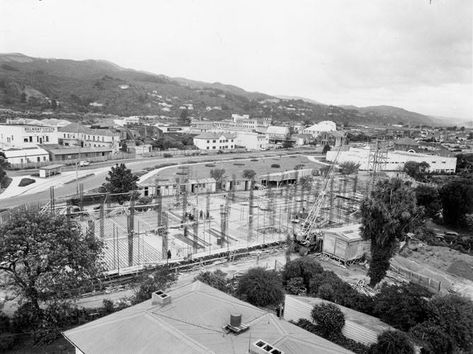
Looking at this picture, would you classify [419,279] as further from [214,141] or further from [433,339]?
[214,141]

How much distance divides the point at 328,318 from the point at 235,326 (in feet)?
12.0

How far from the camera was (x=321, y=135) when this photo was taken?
81625mm

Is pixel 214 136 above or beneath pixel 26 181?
above

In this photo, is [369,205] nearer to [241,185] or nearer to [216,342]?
[216,342]

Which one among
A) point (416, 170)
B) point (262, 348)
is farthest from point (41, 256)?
point (416, 170)

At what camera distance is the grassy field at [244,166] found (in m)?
37.8

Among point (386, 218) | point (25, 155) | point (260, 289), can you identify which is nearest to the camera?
point (260, 289)

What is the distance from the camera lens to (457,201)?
25953 millimetres

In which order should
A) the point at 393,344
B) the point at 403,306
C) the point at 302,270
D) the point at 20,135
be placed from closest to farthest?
the point at 393,344 → the point at 403,306 → the point at 302,270 → the point at 20,135

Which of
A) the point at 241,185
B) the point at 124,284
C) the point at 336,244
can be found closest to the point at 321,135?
the point at 241,185

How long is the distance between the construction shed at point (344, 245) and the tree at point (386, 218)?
3350 millimetres

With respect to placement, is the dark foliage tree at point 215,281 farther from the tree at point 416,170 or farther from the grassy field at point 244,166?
the tree at point 416,170

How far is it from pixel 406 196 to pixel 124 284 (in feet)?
38.0

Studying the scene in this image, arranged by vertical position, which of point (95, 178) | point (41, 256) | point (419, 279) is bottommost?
point (419, 279)
